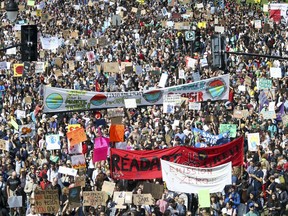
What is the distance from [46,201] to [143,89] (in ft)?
39.7

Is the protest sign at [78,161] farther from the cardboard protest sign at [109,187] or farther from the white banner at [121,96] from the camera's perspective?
the white banner at [121,96]

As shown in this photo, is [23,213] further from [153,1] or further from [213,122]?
[153,1]

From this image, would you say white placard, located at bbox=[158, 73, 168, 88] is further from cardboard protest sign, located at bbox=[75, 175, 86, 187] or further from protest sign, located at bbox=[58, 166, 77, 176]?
cardboard protest sign, located at bbox=[75, 175, 86, 187]

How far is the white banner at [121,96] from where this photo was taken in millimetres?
34375

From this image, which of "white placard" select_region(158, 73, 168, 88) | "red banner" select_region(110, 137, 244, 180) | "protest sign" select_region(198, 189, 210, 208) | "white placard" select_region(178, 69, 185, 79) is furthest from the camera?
"white placard" select_region(178, 69, 185, 79)

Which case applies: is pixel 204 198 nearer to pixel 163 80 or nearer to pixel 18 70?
pixel 163 80

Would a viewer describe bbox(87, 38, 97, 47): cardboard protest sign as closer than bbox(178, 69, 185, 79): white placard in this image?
No

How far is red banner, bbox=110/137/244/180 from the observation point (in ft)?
92.2

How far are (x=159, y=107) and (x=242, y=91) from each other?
9.52 feet

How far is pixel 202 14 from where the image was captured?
169 feet

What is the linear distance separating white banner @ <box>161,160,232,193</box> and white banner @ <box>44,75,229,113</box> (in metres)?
7.21

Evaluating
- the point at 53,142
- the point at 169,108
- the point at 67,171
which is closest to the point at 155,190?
the point at 67,171

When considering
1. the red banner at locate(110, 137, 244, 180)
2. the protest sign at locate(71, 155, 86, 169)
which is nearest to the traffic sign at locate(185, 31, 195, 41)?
the protest sign at locate(71, 155, 86, 169)

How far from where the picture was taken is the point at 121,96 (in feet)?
114
